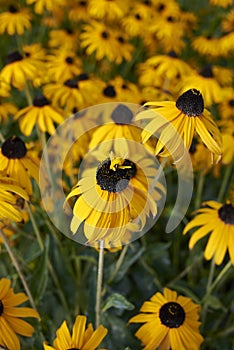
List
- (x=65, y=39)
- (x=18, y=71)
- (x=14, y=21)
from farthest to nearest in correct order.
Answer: (x=65, y=39) → (x=14, y=21) → (x=18, y=71)

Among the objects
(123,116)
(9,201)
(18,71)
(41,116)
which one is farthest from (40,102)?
(9,201)

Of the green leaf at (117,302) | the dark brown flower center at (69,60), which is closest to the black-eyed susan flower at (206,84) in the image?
the dark brown flower center at (69,60)

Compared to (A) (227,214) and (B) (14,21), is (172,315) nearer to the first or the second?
(A) (227,214)

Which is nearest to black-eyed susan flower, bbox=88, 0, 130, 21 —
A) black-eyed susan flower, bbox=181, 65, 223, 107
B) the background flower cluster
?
the background flower cluster

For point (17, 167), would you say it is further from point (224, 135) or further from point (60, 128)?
point (224, 135)

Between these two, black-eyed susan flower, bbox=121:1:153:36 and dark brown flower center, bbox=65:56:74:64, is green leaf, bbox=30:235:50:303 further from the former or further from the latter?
black-eyed susan flower, bbox=121:1:153:36

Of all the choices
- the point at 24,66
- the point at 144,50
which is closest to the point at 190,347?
the point at 24,66
